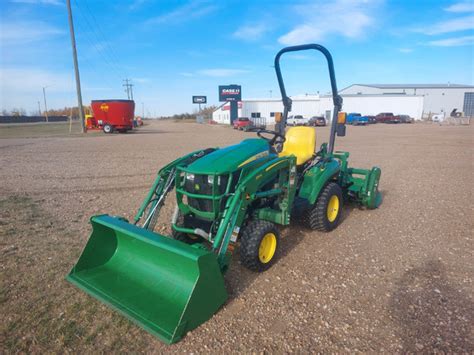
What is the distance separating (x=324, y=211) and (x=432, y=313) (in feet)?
5.46

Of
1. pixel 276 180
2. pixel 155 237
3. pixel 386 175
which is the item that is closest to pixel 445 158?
pixel 386 175

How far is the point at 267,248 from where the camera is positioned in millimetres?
3346

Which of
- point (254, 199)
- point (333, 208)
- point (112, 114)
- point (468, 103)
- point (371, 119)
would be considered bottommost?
point (333, 208)

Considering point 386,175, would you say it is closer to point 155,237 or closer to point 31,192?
point 155,237

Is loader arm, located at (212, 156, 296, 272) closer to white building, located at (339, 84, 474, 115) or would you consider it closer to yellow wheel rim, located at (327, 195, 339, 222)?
yellow wheel rim, located at (327, 195, 339, 222)

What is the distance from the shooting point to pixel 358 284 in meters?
3.10

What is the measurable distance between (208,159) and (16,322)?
2.15 metres

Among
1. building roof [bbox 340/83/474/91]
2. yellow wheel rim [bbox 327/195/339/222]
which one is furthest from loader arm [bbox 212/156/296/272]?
building roof [bbox 340/83/474/91]

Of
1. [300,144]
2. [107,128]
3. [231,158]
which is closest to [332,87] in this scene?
[300,144]

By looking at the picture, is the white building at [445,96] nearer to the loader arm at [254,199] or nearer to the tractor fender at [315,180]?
the tractor fender at [315,180]

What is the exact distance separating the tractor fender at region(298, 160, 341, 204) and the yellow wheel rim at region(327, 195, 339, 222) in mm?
286

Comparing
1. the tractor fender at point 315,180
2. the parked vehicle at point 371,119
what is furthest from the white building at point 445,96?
the tractor fender at point 315,180

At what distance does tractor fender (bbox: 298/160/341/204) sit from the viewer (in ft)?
13.0

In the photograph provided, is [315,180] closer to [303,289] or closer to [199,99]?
[303,289]
